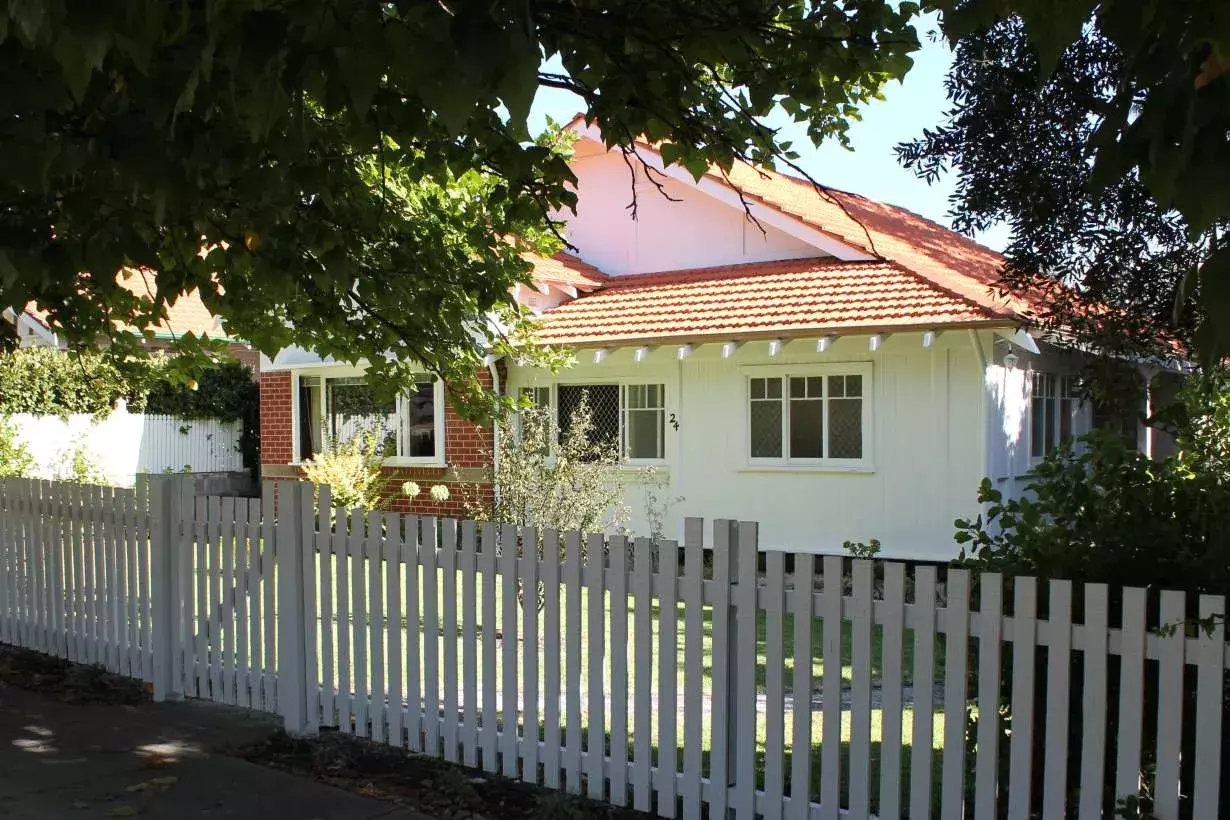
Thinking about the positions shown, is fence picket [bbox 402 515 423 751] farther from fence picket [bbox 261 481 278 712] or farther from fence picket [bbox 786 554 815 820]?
fence picket [bbox 786 554 815 820]

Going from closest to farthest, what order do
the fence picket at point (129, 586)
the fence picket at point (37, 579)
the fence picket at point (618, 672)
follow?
the fence picket at point (618, 672), the fence picket at point (129, 586), the fence picket at point (37, 579)

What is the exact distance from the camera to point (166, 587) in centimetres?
687

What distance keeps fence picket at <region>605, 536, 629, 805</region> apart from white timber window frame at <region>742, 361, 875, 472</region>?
28.0 feet

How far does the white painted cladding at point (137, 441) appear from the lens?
731 inches

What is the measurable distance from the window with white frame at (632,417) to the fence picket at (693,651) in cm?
990

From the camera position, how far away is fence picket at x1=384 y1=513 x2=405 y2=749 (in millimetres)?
5605

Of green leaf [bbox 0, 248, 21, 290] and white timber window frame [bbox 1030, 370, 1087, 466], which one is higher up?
green leaf [bbox 0, 248, 21, 290]

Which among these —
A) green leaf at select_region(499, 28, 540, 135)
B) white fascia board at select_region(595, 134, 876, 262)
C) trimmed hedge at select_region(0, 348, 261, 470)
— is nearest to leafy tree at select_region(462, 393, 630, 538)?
white fascia board at select_region(595, 134, 876, 262)

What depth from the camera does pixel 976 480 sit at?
40.8 ft

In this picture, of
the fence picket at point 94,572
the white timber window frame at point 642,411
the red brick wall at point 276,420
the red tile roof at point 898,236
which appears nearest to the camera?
the fence picket at point 94,572

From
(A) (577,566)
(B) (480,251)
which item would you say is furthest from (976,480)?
(A) (577,566)

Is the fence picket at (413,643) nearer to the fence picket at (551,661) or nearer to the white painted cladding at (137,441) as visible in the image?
the fence picket at (551,661)

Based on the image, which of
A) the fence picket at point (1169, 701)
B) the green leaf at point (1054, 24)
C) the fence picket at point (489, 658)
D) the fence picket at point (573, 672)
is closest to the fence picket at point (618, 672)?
the fence picket at point (573, 672)

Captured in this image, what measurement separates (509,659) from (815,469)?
338 inches
